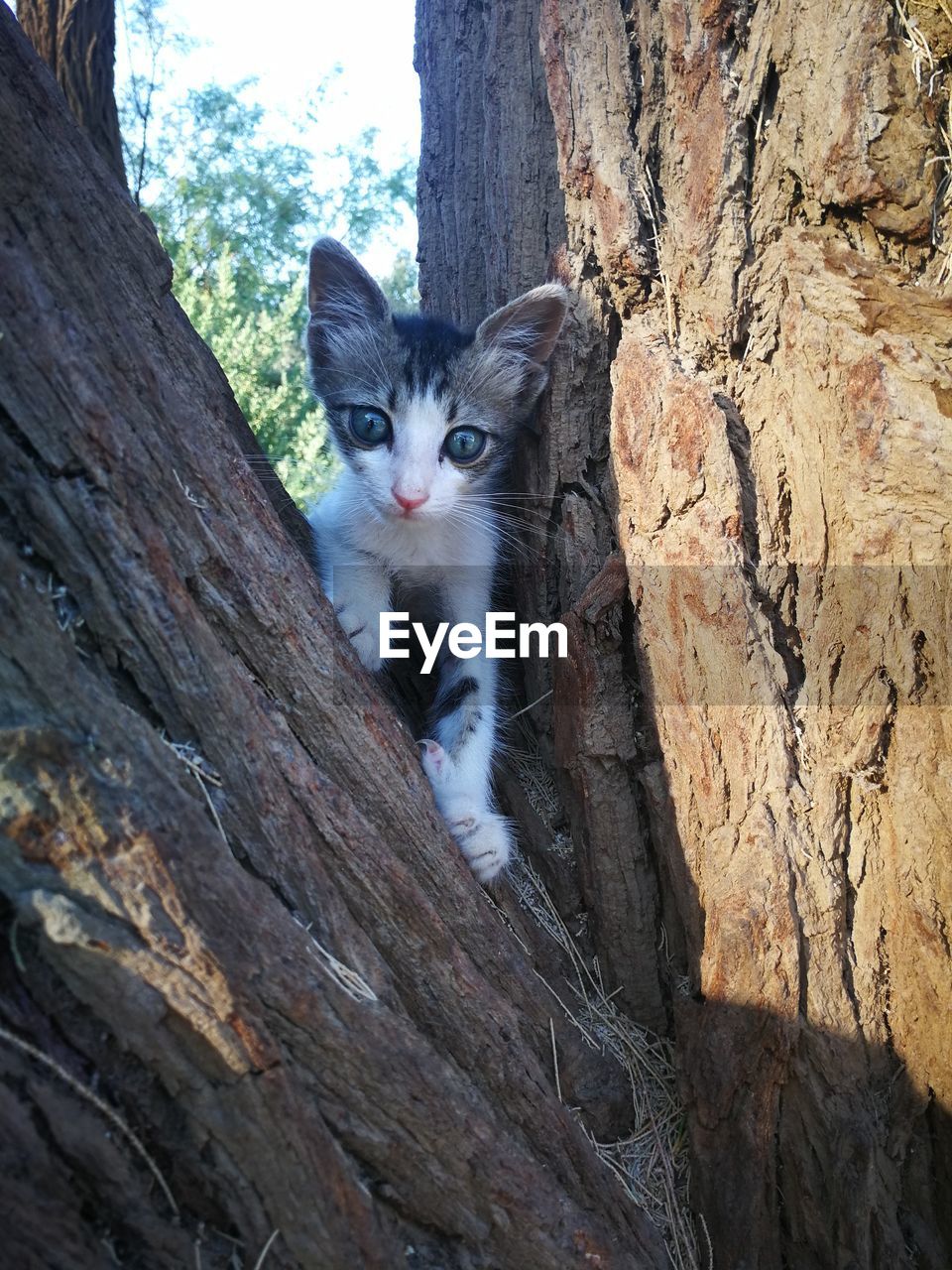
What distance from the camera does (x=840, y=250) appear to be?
7.24 ft

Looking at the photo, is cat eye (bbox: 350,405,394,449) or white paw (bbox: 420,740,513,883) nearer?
white paw (bbox: 420,740,513,883)

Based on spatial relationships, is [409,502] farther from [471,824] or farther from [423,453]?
[471,824]

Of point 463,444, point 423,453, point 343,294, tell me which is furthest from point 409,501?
point 343,294

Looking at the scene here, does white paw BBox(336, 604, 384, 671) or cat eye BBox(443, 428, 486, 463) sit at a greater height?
cat eye BBox(443, 428, 486, 463)

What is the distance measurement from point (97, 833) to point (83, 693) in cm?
23

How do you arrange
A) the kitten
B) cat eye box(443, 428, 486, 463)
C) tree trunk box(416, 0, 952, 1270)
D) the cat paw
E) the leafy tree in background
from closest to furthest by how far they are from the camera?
tree trunk box(416, 0, 952, 1270)
the cat paw
the kitten
cat eye box(443, 428, 486, 463)
the leafy tree in background

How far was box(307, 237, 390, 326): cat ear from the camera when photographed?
3.46 m

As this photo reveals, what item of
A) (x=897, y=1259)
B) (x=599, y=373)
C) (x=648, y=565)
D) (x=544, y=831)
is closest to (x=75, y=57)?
(x=599, y=373)

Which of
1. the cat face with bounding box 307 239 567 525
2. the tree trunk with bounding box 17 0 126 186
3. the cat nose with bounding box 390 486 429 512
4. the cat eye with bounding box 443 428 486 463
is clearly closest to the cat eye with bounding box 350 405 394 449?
the cat face with bounding box 307 239 567 525

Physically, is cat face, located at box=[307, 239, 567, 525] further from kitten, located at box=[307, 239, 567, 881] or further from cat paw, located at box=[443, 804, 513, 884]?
cat paw, located at box=[443, 804, 513, 884]

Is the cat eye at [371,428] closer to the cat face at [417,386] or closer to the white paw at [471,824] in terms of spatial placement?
the cat face at [417,386]

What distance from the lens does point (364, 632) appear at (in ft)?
9.77

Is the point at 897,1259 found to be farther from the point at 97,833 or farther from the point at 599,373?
the point at 599,373

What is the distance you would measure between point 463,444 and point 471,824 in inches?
50.4
